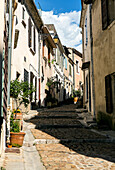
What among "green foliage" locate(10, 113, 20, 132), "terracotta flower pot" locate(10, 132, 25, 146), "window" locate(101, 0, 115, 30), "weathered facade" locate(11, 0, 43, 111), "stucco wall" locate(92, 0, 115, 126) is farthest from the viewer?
"weathered facade" locate(11, 0, 43, 111)

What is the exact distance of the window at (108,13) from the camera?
8648mm

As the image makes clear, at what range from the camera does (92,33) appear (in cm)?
1162

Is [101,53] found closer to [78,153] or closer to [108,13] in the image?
[108,13]

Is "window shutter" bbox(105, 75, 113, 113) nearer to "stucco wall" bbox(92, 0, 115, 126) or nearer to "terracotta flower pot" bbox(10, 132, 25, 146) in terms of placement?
"stucco wall" bbox(92, 0, 115, 126)

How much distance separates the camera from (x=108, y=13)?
29.0 ft

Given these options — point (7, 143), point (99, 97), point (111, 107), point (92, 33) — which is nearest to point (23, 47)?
point (92, 33)

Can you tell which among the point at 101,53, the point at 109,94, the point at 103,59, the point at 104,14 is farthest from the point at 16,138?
the point at 104,14

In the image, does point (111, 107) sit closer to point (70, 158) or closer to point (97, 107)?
point (97, 107)

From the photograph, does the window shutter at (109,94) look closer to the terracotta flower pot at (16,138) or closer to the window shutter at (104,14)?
the window shutter at (104,14)

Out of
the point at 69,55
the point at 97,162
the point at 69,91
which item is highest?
the point at 69,55

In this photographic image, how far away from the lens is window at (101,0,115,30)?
865 centimetres

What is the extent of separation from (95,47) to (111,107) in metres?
3.75

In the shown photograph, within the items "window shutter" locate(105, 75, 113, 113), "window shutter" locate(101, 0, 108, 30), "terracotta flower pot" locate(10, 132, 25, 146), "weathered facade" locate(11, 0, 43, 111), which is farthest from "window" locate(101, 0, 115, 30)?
"terracotta flower pot" locate(10, 132, 25, 146)

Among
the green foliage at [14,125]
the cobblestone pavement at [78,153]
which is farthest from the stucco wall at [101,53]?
the green foliage at [14,125]
